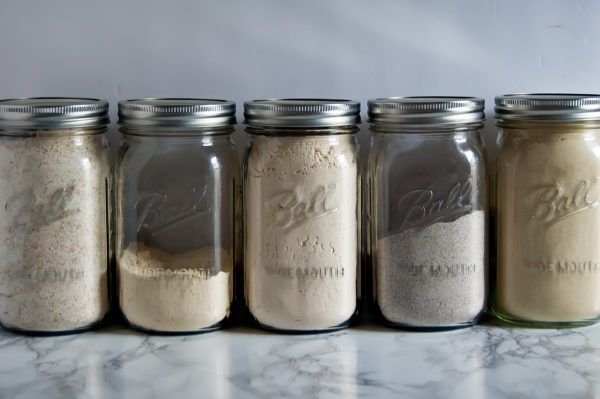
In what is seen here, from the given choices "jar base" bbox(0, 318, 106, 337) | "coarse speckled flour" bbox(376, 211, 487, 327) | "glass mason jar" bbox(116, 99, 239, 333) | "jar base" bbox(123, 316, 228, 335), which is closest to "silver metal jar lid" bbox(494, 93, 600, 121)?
"coarse speckled flour" bbox(376, 211, 487, 327)

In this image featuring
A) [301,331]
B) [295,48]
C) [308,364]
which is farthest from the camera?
[295,48]

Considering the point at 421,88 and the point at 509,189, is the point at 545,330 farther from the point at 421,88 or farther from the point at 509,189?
the point at 421,88

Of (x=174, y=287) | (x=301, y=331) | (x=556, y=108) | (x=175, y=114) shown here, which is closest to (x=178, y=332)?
(x=174, y=287)

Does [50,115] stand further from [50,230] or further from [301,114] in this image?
[301,114]

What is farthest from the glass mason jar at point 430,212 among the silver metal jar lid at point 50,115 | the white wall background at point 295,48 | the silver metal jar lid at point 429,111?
the silver metal jar lid at point 50,115

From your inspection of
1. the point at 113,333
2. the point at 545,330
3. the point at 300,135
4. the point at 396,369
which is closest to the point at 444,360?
the point at 396,369
